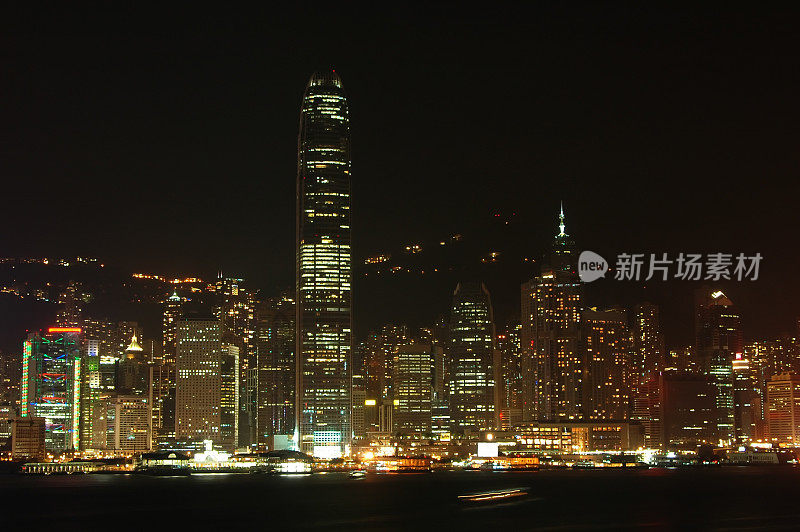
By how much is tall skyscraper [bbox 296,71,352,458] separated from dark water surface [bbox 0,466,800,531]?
49586 mm

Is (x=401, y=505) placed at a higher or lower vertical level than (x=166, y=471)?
higher

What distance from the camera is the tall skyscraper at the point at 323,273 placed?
625ft

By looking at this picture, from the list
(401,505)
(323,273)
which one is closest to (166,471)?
(323,273)

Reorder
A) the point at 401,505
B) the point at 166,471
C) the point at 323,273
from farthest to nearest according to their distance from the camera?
the point at 323,273 < the point at 166,471 < the point at 401,505

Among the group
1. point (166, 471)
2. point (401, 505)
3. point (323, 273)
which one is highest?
point (323, 273)

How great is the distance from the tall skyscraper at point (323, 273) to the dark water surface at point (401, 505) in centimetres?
4959

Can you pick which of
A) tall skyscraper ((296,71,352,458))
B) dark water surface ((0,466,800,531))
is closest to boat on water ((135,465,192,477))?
tall skyscraper ((296,71,352,458))

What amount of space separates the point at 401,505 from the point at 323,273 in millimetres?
97554

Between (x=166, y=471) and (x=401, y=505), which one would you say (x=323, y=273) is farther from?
(x=401, y=505)

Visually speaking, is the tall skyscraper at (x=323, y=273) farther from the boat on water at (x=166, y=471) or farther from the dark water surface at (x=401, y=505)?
the dark water surface at (x=401, y=505)

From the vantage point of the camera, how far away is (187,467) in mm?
182875

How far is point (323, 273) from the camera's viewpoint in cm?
19088

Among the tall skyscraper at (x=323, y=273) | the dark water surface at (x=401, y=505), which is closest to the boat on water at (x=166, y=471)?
the tall skyscraper at (x=323, y=273)

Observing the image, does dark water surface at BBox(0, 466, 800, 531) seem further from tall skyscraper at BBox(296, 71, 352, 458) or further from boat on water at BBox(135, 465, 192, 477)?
tall skyscraper at BBox(296, 71, 352, 458)
